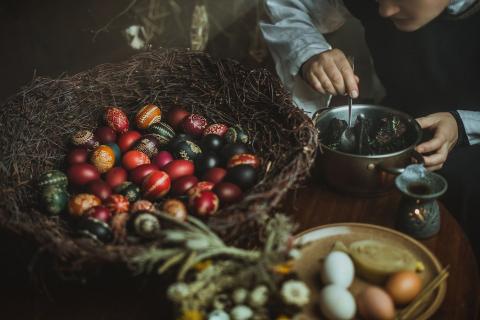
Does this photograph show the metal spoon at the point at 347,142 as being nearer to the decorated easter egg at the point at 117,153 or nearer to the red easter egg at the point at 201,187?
the red easter egg at the point at 201,187

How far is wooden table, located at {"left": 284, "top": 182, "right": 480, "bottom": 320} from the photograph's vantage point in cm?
84

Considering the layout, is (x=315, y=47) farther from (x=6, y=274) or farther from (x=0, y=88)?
(x=0, y=88)

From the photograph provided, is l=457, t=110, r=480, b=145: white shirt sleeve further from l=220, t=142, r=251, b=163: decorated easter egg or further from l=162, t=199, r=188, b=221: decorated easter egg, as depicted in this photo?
l=162, t=199, r=188, b=221: decorated easter egg

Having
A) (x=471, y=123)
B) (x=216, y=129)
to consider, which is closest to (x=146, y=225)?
(x=216, y=129)

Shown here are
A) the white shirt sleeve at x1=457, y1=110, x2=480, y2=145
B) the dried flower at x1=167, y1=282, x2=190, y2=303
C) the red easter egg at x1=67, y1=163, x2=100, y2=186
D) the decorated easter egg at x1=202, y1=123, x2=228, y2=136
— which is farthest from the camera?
the white shirt sleeve at x1=457, y1=110, x2=480, y2=145

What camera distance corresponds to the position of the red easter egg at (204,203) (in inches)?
35.5

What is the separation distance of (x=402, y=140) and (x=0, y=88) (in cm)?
155

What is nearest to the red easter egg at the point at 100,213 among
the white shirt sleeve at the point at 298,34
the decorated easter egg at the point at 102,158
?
the decorated easter egg at the point at 102,158

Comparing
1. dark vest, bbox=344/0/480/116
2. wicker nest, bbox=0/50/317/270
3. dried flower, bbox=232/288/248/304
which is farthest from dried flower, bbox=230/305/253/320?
dark vest, bbox=344/0/480/116

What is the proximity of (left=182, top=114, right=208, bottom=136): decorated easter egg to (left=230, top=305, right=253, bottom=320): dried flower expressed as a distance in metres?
0.56

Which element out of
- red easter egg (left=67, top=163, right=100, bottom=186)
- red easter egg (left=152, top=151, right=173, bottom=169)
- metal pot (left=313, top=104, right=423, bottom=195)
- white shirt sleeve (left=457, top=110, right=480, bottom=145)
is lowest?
white shirt sleeve (left=457, top=110, right=480, bottom=145)

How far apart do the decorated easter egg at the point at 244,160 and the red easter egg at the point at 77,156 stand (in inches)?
13.9

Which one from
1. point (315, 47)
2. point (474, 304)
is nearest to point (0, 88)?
point (315, 47)

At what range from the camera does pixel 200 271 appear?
2.43 feet
